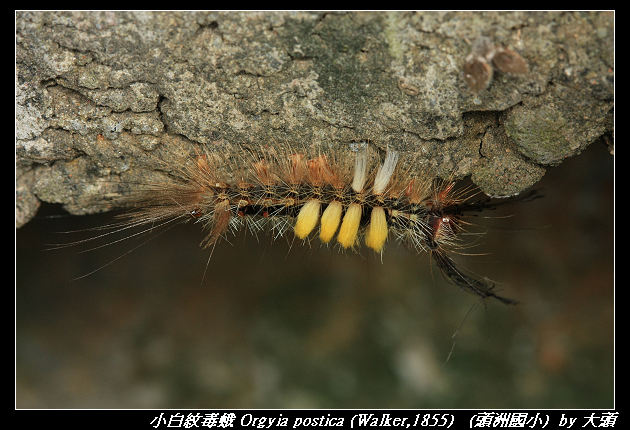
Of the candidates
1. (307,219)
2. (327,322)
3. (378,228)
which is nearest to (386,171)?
(378,228)

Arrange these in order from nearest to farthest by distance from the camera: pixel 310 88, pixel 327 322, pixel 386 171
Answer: pixel 310 88 < pixel 386 171 < pixel 327 322

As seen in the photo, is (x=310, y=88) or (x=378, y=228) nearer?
(x=310, y=88)

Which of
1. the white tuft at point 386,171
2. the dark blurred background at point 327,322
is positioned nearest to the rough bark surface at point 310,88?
the white tuft at point 386,171

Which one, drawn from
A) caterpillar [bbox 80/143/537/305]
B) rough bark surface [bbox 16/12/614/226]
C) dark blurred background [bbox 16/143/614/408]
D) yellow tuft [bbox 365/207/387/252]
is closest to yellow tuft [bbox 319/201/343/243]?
caterpillar [bbox 80/143/537/305]

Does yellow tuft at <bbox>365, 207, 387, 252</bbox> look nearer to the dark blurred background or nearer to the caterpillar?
the caterpillar

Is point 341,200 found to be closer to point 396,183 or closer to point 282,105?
point 396,183

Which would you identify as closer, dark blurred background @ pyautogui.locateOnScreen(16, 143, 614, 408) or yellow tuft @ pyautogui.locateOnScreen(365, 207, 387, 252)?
yellow tuft @ pyautogui.locateOnScreen(365, 207, 387, 252)

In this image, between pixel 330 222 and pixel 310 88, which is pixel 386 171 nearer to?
pixel 330 222
